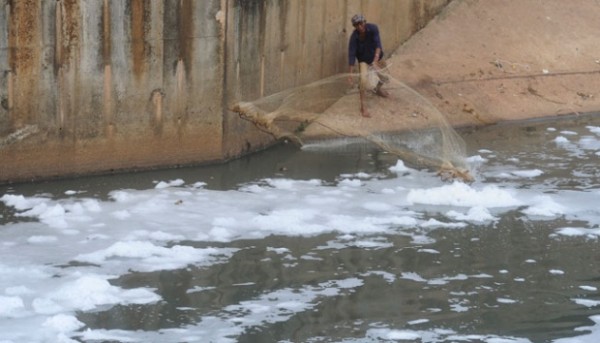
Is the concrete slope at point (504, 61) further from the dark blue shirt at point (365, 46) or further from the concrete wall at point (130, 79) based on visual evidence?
the concrete wall at point (130, 79)

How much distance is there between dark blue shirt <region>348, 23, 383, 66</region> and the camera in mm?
15805

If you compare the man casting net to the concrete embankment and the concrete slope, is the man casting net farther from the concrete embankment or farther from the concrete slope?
the concrete slope

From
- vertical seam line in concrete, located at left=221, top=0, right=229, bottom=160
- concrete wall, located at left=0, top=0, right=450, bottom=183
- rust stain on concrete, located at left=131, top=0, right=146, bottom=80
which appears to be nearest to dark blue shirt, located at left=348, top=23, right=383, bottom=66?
concrete wall, located at left=0, top=0, right=450, bottom=183

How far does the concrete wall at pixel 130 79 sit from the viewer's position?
43.0ft

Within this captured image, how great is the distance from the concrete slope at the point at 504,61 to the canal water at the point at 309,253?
2.45 m

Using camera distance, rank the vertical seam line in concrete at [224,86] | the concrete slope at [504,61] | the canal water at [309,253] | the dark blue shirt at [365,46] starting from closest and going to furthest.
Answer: the canal water at [309,253], the vertical seam line in concrete at [224,86], the dark blue shirt at [365,46], the concrete slope at [504,61]

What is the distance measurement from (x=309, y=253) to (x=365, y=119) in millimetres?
5256

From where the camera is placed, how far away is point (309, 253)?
445 inches

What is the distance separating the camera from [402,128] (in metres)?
16.4

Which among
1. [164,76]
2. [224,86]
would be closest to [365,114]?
[224,86]

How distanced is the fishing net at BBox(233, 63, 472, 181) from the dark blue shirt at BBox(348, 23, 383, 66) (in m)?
0.16

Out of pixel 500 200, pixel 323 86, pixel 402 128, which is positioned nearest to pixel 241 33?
pixel 323 86

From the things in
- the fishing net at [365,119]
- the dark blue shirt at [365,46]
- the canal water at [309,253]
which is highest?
the dark blue shirt at [365,46]

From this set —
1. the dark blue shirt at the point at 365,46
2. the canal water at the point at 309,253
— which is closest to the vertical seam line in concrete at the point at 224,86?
the canal water at the point at 309,253
